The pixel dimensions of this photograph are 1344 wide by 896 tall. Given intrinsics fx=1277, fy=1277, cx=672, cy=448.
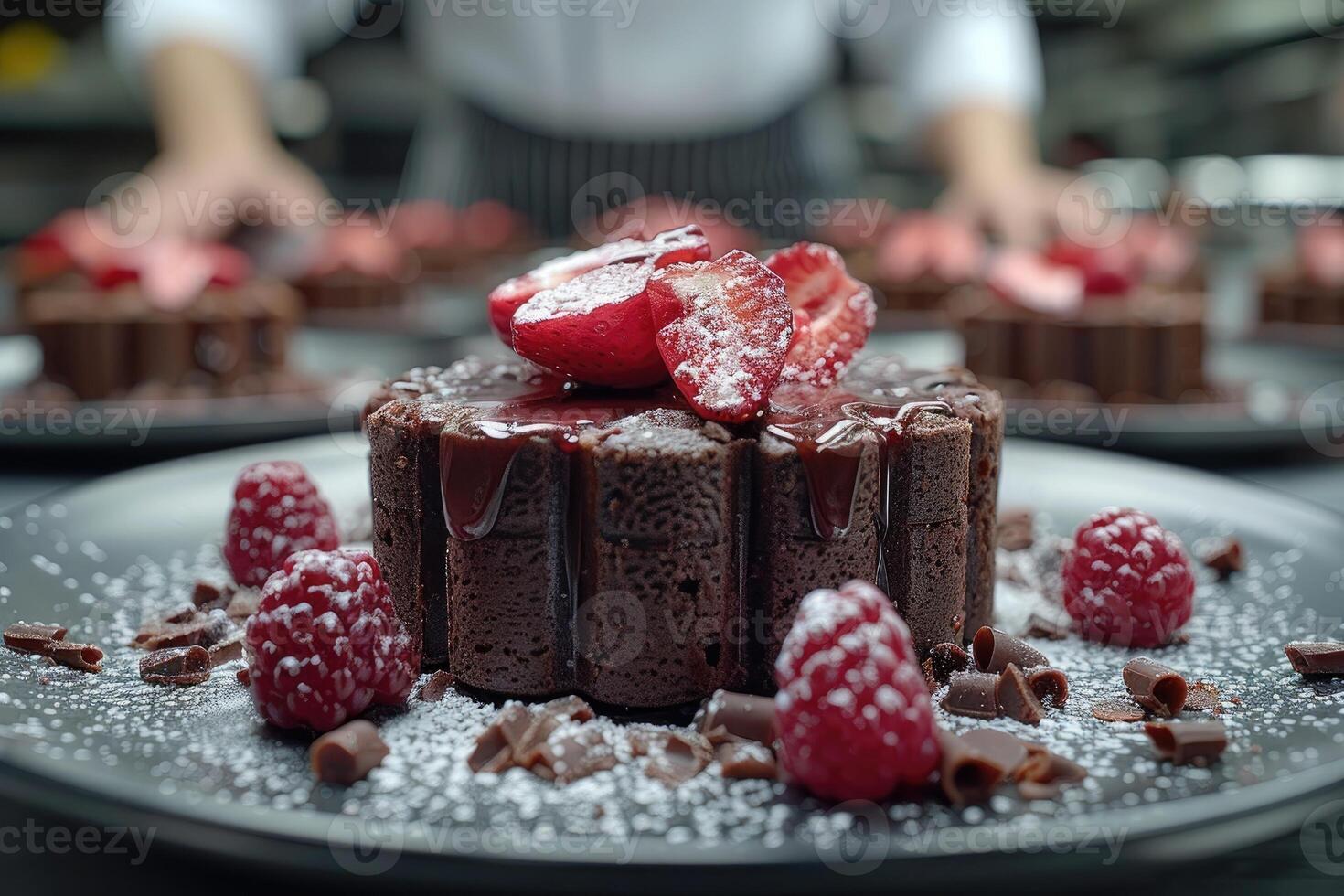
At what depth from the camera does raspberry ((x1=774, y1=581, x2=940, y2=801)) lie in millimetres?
1188

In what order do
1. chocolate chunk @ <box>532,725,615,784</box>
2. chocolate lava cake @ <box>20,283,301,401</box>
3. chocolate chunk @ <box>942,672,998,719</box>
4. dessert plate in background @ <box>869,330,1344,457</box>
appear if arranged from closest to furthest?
chocolate chunk @ <box>532,725,615,784</box>, chocolate chunk @ <box>942,672,998,719</box>, dessert plate in background @ <box>869,330,1344,457</box>, chocolate lava cake @ <box>20,283,301,401</box>

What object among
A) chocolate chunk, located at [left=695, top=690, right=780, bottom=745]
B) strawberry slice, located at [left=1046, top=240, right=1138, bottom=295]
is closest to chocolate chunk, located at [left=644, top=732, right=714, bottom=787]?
chocolate chunk, located at [left=695, top=690, right=780, bottom=745]

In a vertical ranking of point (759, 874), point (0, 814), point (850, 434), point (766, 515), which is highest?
point (850, 434)

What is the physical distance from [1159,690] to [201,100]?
198 inches

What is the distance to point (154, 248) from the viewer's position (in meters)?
3.81

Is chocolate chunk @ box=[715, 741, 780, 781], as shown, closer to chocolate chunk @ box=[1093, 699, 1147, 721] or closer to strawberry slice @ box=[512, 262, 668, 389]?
chocolate chunk @ box=[1093, 699, 1147, 721]

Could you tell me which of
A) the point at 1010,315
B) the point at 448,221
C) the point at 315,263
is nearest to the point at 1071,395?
the point at 1010,315

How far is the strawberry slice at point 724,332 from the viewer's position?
156 centimetres

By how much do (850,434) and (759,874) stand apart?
679 millimetres

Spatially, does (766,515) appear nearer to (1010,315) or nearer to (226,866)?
(226,866)

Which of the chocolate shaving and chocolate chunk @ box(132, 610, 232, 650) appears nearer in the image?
the chocolate shaving

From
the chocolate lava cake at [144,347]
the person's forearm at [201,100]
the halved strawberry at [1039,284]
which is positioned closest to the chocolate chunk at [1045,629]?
the halved strawberry at [1039,284]

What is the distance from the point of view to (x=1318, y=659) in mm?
1564

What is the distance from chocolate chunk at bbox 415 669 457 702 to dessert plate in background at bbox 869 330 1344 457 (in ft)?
3.99
